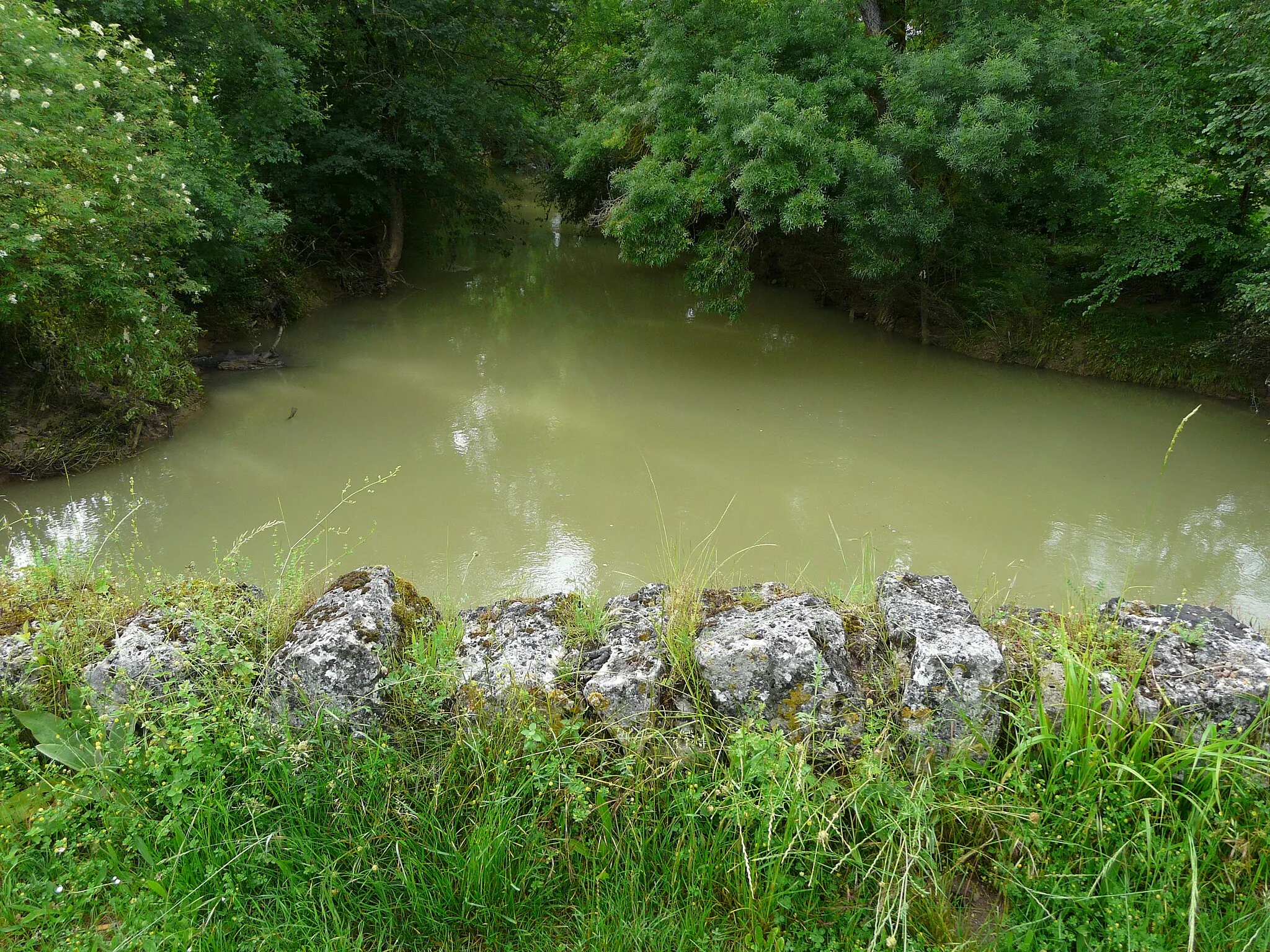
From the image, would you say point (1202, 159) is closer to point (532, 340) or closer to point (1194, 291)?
point (1194, 291)

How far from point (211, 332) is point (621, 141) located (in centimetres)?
572

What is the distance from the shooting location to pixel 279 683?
2.46 metres

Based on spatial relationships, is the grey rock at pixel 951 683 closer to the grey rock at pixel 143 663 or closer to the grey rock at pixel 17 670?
the grey rock at pixel 143 663

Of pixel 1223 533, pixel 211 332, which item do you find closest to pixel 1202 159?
pixel 1223 533

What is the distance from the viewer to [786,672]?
2432 millimetres

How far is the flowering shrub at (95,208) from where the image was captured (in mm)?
5211

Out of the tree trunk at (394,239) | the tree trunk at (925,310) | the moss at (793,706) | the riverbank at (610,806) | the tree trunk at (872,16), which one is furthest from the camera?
the tree trunk at (394,239)

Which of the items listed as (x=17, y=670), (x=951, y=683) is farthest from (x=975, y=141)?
(x=17, y=670)

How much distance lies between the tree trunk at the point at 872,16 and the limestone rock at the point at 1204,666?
9208 millimetres

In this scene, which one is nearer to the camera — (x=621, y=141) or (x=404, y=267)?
(x=621, y=141)

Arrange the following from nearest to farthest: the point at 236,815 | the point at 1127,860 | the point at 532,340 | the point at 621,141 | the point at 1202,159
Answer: the point at 1127,860, the point at 236,815, the point at 1202,159, the point at 621,141, the point at 532,340

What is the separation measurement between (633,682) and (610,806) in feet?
1.30

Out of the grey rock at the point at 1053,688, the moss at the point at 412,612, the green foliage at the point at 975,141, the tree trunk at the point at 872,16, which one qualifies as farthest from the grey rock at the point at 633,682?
the tree trunk at the point at 872,16

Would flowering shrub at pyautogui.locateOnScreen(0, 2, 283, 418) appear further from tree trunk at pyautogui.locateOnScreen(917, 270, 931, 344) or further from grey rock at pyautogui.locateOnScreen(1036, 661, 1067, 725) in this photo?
tree trunk at pyautogui.locateOnScreen(917, 270, 931, 344)
